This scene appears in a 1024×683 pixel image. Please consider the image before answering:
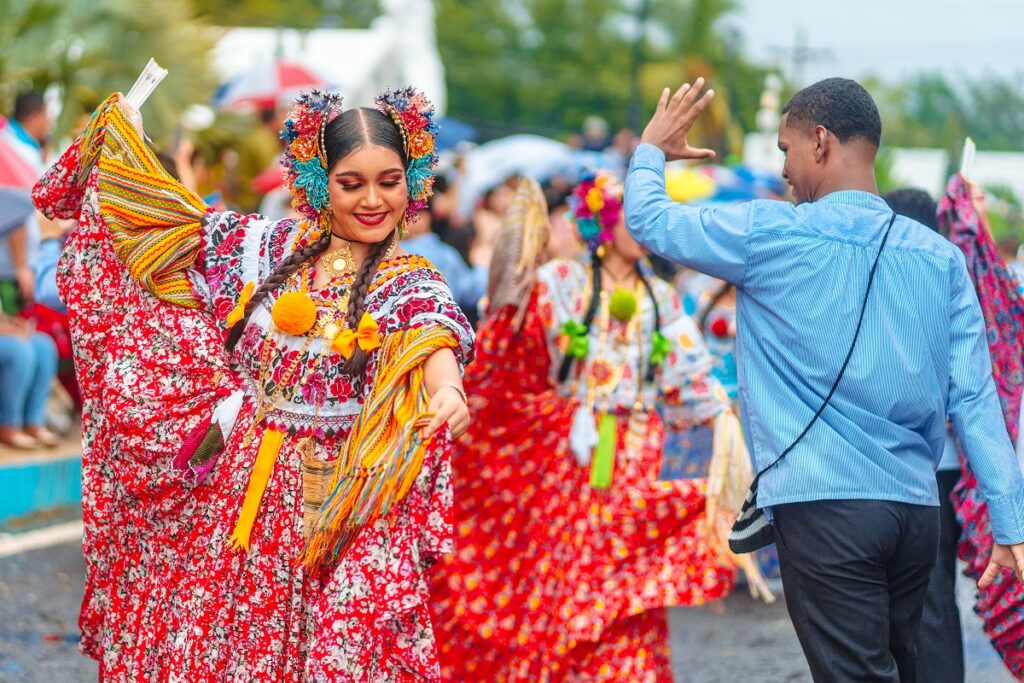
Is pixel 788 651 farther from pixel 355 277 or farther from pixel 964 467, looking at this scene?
pixel 355 277

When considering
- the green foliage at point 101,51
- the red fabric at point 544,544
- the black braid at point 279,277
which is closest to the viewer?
the black braid at point 279,277

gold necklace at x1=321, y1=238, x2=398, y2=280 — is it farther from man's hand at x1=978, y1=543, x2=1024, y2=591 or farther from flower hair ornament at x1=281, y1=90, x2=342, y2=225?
man's hand at x1=978, y1=543, x2=1024, y2=591

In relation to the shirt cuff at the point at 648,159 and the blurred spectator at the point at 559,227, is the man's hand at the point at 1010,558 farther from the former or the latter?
the blurred spectator at the point at 559,227

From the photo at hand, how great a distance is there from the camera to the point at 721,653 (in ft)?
22.3

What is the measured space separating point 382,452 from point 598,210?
8.02 ft

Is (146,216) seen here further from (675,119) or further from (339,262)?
(675,119)

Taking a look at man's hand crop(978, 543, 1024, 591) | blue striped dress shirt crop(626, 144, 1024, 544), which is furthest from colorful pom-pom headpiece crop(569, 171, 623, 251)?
man's hand crop(978, 543, 1024, 591)

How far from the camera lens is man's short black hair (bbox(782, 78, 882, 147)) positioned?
3.99 meters

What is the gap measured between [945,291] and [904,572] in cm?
76

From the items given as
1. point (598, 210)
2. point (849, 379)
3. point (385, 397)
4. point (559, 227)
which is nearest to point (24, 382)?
point (559, 227)

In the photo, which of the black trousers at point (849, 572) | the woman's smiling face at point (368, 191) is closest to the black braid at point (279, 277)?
the woman's smiling face at point (368, 191)

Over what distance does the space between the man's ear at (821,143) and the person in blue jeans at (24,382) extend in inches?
268

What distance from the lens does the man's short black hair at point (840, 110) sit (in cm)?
399

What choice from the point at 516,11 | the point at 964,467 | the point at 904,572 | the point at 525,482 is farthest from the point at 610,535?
the point at 516,11
